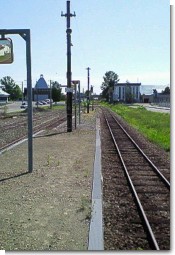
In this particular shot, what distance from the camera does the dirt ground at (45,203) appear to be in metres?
5.14

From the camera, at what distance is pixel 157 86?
185500 mm

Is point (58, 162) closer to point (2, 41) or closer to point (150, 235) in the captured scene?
point (2, 41)


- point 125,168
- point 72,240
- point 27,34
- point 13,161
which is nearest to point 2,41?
point 27,34

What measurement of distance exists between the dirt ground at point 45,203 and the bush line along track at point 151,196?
36.2 inches

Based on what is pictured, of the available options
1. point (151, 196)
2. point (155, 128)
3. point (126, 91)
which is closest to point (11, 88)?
point (126, 91)

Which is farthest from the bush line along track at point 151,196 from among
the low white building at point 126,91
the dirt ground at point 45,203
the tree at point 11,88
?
the tree at point 11,88

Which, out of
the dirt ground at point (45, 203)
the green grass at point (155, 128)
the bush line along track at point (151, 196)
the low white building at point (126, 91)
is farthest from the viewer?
the low white building at point (126, 91)

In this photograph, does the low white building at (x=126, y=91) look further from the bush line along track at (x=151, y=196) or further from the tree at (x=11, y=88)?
the bush line along track at (x=151, y=196)

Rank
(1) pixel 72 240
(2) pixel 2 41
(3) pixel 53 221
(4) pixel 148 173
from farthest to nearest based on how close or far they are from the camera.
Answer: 1. (4) pixel 148 173
2. (2) pixel 2 41
3. (3) pixel 53 221
4. (1) pixel 72 240

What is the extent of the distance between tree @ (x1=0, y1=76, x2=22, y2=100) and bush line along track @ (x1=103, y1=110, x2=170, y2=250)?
15461 centimetres

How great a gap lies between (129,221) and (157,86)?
183 metres

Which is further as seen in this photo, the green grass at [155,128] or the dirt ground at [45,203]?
the green grass at [155,128]

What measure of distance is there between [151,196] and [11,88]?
6383 inches

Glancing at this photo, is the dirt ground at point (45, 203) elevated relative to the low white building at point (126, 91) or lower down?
lower down
